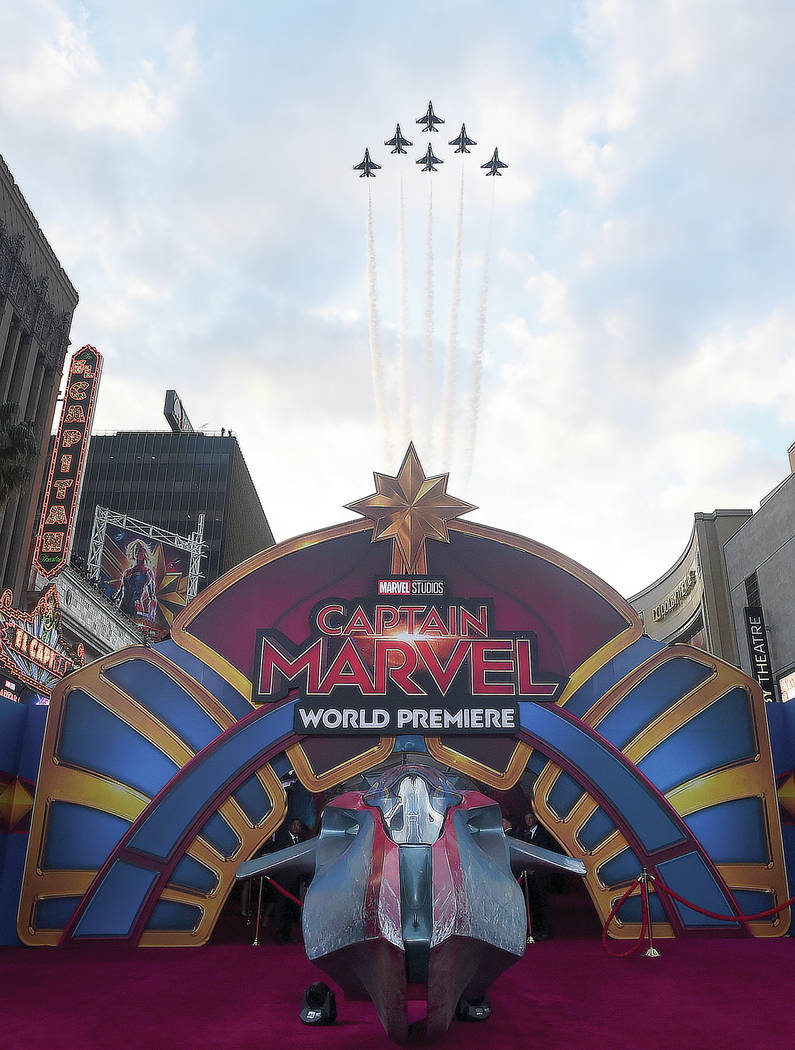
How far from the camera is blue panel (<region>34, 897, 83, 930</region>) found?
1177cm

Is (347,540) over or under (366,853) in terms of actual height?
over

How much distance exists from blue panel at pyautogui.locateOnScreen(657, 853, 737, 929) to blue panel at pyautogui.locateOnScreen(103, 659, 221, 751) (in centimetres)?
790

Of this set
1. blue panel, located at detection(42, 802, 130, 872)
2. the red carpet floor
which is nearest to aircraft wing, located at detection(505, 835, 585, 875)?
the red carpet floor

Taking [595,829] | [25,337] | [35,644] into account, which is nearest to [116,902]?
[595,829]

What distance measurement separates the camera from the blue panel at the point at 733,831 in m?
12.4

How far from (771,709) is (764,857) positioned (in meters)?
2.54

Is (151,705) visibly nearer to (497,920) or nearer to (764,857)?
(497,920)

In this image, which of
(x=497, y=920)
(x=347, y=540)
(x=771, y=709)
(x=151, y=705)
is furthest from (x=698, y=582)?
(x=497, y=920)

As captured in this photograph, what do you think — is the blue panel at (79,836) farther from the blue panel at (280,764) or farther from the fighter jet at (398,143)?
the fighter jet at (398,143)

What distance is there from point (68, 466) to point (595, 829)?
1062 inches

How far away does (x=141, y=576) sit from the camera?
151 ft

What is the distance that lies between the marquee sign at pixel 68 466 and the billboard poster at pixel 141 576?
45.1ft

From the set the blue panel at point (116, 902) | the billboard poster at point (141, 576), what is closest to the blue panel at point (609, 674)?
the blue panel at point (116, 902)

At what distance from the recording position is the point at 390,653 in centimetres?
1337
